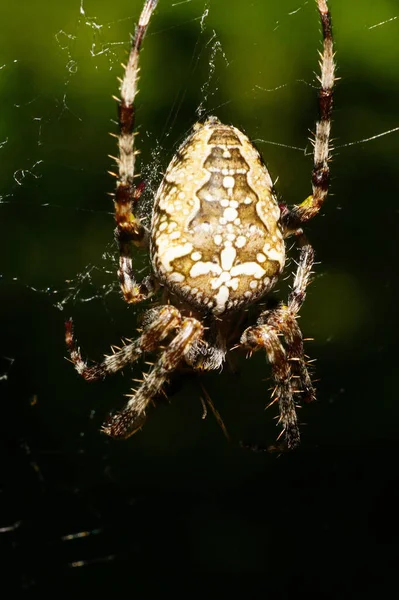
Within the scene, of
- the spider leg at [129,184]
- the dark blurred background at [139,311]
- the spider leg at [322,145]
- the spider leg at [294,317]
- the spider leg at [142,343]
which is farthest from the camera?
the dark blurred background at [139,311]

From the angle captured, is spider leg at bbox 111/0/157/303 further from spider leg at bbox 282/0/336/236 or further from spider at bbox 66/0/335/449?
spider leg at bbox 282/0/336/236

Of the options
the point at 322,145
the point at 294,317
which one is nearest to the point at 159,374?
the point at 294,317

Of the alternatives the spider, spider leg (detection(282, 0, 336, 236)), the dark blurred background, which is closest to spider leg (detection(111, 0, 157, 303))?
the spider

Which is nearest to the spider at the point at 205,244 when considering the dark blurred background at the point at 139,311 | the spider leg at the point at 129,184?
the spider leg at the point at 129,184

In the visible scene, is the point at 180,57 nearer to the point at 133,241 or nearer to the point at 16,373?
the point at 133,241

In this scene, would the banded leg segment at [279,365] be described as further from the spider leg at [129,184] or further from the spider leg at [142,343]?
the spider leg at [129,184]

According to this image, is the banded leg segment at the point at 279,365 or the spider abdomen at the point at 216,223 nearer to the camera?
the spider abdomen at the point at 216,223

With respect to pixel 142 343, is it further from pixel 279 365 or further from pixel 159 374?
pixel 279 365

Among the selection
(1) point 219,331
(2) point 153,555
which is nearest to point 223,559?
(2) point 153,555
